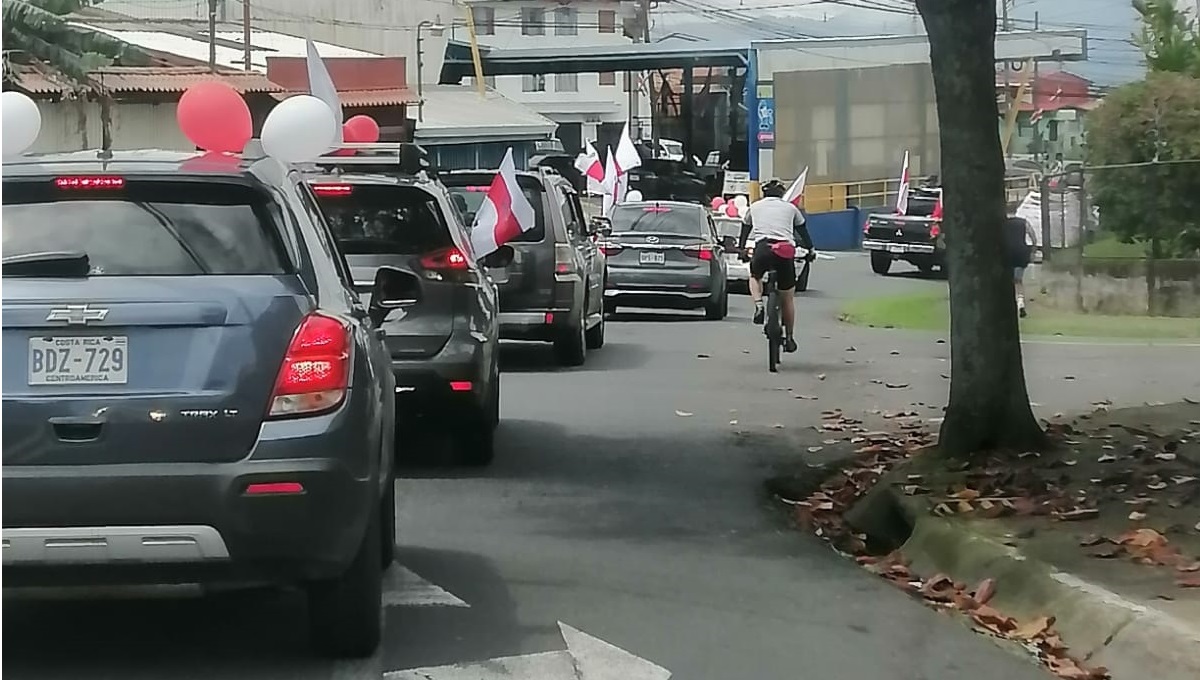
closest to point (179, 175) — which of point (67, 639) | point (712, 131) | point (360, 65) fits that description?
point (67, 639)

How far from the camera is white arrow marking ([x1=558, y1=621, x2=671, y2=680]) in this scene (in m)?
6.30

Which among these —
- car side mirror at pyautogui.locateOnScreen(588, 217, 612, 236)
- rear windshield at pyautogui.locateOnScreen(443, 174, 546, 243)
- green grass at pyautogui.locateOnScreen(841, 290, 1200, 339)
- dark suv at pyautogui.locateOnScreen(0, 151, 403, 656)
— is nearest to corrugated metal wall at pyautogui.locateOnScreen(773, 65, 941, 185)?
green grass at pyautogui.locateOnScreen(841, 290, 1200, 339)

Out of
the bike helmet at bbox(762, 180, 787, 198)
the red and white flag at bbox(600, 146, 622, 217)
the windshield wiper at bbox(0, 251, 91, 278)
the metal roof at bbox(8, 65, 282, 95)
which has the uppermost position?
the metal roof at bbox(8, 65, 282, 95)

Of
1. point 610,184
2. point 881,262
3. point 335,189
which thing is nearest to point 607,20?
point 881,262

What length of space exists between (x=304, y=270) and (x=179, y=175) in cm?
55

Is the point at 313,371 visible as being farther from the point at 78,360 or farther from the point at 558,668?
the point at 558,668

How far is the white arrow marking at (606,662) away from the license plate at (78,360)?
1.92 metres

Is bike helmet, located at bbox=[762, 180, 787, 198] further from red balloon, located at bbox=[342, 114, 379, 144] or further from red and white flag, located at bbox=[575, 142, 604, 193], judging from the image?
red and white flag, located at bbox=[575, 142, 604, 193]

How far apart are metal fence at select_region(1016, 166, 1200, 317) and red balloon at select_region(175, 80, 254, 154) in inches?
597

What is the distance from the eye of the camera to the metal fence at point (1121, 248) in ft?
74.3

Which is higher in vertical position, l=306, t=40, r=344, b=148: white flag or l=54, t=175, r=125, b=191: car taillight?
l=306, t=40, r=344, b=148: white flag

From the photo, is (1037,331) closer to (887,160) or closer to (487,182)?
(487,182)

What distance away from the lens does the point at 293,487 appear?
18.6 feet

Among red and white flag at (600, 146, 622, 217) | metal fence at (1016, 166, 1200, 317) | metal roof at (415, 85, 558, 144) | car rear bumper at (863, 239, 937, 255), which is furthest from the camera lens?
metal roof at (415, 85, 558, 144)
